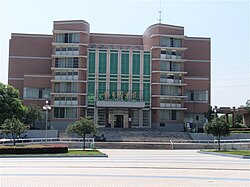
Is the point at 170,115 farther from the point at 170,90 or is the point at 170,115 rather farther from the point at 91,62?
the point at 91,62

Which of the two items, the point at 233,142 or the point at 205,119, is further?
the point at 205,119

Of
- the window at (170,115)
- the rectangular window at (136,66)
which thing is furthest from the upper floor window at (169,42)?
the window at (170,115)

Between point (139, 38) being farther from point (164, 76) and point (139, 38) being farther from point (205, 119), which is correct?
point (205, 119)

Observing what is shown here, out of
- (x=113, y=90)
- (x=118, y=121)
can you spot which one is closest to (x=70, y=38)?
(x=113, y=90)

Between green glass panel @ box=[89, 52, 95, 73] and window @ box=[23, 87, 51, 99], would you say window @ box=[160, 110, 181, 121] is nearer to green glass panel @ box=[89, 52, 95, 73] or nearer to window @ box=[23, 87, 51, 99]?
green glass panel @ box=[89, 52, 95, 73]

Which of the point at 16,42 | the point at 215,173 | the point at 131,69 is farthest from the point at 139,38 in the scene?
the point at 215,173

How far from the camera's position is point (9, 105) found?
4441cm

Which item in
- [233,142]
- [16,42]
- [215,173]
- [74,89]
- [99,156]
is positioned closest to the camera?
[215,173]

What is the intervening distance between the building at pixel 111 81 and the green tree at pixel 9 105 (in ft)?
25.7

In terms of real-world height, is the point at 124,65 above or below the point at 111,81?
above

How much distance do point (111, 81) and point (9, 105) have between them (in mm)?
14795

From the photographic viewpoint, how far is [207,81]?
57.7 m

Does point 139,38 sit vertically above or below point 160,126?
above

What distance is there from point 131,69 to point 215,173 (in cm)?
3923
